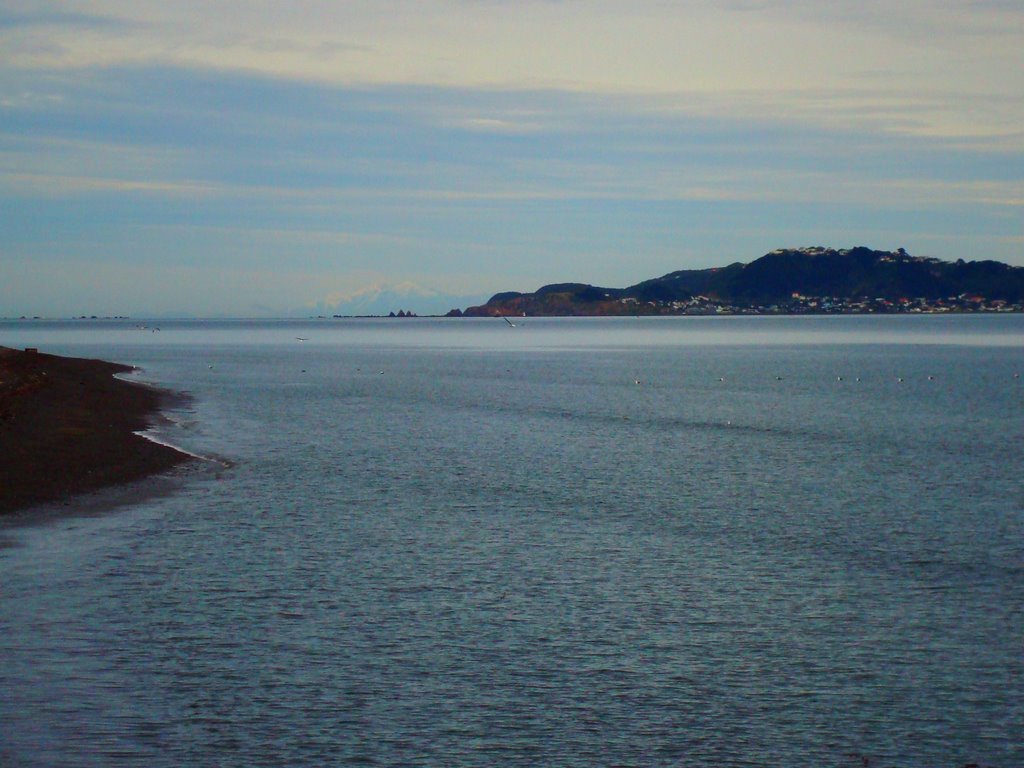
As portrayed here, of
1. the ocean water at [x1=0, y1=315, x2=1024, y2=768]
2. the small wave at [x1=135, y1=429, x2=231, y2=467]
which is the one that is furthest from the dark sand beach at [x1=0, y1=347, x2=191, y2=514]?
the ocean water at [x1=0, y1=315, x2=1024, y2=768]

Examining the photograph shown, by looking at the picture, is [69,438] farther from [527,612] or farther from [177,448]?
[527,612]

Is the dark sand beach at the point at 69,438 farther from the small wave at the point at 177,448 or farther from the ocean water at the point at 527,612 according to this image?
the ocean water at the point at 527,612

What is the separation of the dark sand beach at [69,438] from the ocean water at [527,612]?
8.38 feet

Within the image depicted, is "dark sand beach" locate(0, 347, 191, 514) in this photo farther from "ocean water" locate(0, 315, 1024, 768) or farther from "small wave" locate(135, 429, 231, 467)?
"ocean water" locate(0, 315, 1024, 768)

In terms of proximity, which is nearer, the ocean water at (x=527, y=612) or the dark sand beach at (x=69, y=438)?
the ocean water at (x=527, y=612)

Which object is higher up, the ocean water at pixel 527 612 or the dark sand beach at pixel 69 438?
the dark sand beach at pixel 69 438

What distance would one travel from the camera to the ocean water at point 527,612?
52.1ft

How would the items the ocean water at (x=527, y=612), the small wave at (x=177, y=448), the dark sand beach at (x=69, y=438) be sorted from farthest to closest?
the small wave at (x=177, y=448) → the dark sand beach at (x=69, y=438) → the ocean water at (x=527, y=612)

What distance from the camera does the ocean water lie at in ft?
52.1

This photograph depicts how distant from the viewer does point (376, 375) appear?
385 feet

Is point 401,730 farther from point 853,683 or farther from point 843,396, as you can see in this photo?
point 843,396

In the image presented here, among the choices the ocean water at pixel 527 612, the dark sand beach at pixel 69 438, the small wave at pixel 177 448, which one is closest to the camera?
the ocean water at pixel 527 612

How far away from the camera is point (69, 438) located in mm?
45125

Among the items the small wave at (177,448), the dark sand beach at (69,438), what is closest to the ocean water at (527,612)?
the small wave at (177,448)
